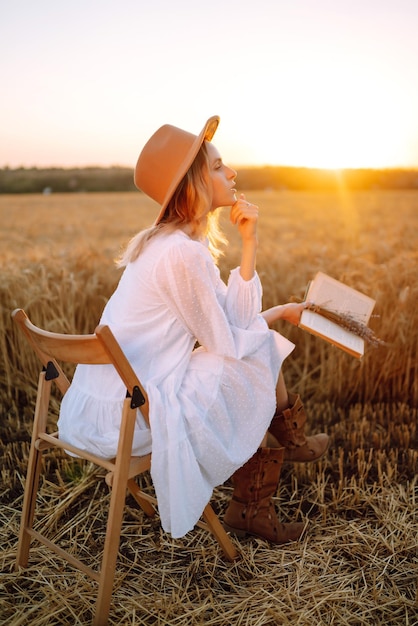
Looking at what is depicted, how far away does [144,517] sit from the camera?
2.61 meters

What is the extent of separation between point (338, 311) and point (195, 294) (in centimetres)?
69

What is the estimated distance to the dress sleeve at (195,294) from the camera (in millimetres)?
1956

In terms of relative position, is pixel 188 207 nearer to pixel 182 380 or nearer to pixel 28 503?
pixel 182 380

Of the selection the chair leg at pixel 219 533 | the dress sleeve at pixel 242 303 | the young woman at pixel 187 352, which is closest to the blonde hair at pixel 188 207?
the young woman at pixel 187 352

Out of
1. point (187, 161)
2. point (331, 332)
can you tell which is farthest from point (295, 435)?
point (187, 161)

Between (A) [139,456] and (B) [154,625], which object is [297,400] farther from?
(B) [154,625]

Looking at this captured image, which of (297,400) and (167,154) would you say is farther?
(297,400)

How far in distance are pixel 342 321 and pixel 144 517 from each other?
44.7 inches

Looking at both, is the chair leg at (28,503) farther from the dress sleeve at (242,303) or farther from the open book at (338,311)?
the open book at (338,311)

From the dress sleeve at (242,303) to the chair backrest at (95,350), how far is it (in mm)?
488

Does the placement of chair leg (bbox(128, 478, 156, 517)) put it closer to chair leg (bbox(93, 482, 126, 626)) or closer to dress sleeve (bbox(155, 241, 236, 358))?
chair leg (bbox(93, 482, 126, 626))

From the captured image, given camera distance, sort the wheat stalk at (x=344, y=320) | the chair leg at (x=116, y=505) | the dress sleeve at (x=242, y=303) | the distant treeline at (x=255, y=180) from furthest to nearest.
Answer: the distant treeline at (x=255, y=180) < the wheat stalk at (x=344, y=320) < the dress sleeve at (x=242, y=303) < the chair leg at (x=116, y=505)

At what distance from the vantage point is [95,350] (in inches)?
67.5

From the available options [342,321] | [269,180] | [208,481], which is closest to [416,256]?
[342,321]
